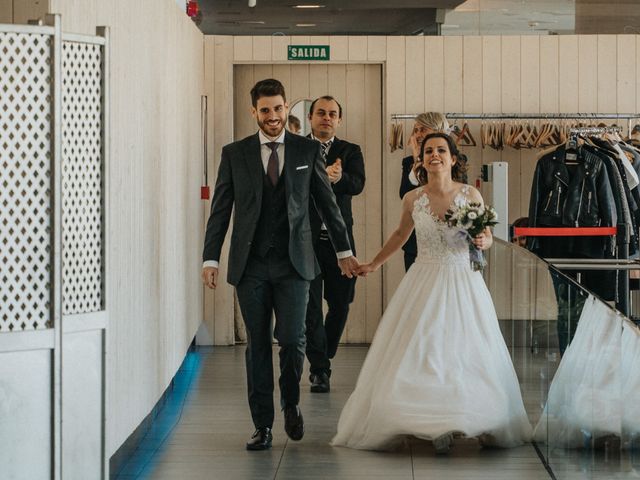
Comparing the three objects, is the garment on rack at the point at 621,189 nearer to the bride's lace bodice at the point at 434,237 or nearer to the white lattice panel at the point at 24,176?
the bride's lace bodice at the point at 434,237

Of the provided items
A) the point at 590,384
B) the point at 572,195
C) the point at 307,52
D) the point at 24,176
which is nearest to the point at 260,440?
the point at 590,384

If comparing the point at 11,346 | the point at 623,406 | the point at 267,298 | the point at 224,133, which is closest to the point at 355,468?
the point at 267,298

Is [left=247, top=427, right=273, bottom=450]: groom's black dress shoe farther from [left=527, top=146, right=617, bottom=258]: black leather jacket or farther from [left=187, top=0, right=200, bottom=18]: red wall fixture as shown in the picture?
[left=187, top=0, right=200, bottom=18]: red wall fixture

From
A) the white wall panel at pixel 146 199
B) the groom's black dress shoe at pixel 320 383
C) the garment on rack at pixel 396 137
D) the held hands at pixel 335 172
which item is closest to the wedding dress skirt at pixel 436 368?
the white wall panel at pixel 146 199

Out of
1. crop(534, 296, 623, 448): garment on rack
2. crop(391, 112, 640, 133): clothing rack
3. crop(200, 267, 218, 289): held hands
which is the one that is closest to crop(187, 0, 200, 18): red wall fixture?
crop(391, 112, 640, 133): clothing rack

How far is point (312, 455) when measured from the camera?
5.48 m

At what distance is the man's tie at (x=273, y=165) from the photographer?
5656 millimetres

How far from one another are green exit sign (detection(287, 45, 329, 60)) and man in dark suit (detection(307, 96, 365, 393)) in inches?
79.8

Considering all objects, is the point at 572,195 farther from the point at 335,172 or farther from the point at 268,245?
the point at 268,245

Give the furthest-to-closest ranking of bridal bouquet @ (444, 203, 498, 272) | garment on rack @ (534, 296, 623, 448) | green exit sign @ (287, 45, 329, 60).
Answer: green exit sign @ (287, 45, 329, 60) → bridal bouquet @ (444, 203, 498, 272) → garment on rack @ (534, 296, 623, 448)

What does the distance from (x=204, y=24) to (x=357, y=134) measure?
1.51 m

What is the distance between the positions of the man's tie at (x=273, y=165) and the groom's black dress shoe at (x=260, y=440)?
3.88 ft

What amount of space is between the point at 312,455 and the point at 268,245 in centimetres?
101

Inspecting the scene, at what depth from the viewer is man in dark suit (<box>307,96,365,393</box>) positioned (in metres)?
7.18
